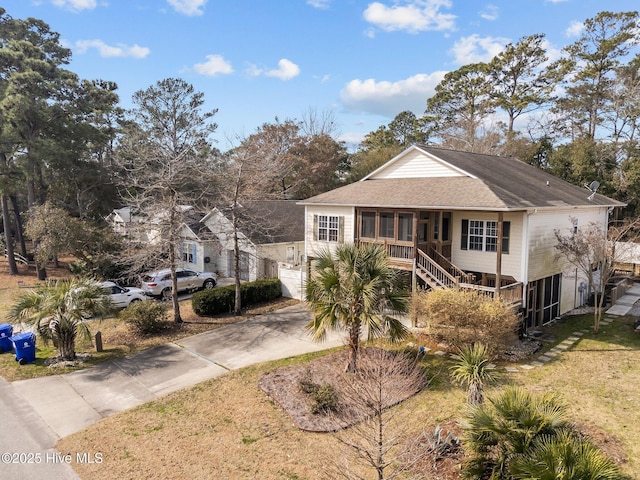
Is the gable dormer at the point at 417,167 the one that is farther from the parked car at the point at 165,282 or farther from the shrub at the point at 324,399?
the shrub at the point at 324,399

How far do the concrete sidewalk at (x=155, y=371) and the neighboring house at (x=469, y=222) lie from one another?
5734 mm

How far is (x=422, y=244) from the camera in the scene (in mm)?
19172

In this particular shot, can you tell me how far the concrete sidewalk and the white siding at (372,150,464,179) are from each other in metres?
9.40

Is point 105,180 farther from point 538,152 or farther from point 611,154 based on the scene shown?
point 611,154

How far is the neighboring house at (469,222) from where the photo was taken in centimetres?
1708

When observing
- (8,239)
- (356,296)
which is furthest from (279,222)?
(8,239)

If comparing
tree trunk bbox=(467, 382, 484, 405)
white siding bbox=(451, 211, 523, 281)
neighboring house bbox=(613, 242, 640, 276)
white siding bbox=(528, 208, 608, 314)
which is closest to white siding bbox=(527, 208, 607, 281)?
white siding bbox=(528, 208, 608, 314)

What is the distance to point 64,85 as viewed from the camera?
3180cm

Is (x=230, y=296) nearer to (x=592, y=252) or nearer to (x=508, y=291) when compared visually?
(x=508, y=291)

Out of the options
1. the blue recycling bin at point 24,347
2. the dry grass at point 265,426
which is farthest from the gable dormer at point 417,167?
the blue recycling bin at point 24,347

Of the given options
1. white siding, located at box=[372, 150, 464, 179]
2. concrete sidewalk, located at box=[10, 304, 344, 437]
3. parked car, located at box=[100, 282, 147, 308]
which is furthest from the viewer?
parked car, located at box=[100, 282, 147, 308]

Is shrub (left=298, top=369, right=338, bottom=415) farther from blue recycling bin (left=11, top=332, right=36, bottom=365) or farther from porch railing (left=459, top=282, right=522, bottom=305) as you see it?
blue recycling bin (left=11, top=332, right=36, bottom=365)

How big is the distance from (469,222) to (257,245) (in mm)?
12298

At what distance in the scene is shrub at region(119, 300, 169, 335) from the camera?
17.5 metres
